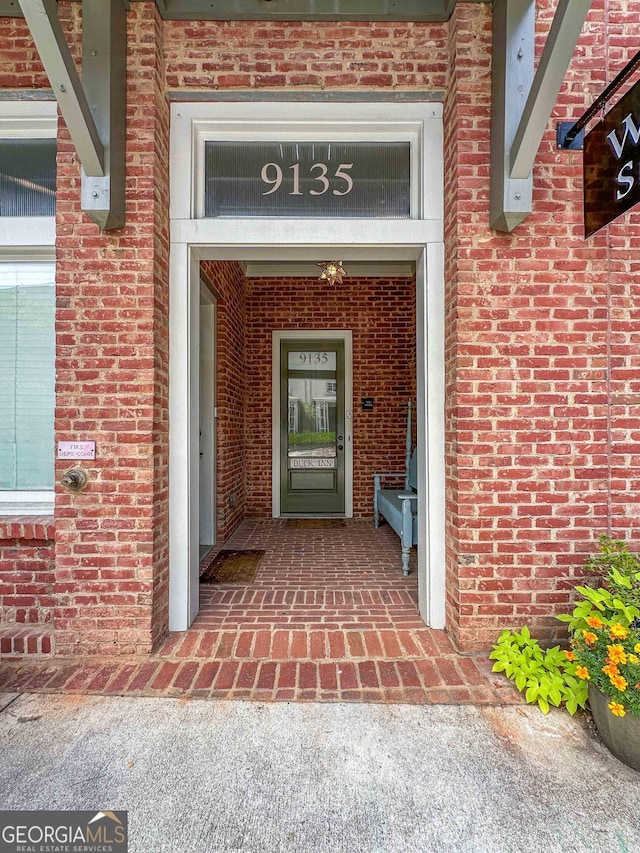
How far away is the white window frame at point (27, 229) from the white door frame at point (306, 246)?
725 mm

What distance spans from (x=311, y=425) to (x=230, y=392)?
129 cm

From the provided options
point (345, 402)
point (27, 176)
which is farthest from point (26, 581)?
point (345, 402)

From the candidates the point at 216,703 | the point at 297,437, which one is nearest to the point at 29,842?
the point at 216,703

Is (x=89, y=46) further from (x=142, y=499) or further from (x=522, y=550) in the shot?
(x=522, y=550)

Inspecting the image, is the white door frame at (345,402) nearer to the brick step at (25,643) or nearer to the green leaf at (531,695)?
the brick step at (25,643)

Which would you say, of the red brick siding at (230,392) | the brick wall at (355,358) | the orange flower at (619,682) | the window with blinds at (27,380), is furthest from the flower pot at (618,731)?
the brick wall at (355,358)

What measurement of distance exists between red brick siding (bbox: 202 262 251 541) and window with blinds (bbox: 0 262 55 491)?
1.49 m

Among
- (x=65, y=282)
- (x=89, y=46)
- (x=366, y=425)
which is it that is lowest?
(x=366, y=425)

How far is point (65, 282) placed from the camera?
2.40m

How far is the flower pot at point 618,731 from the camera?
1.67 meters

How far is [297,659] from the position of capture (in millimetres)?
2307

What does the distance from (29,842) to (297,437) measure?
4544 mm

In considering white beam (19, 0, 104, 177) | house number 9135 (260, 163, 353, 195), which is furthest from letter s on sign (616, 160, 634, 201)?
white beam (19, 0, 104, 177)

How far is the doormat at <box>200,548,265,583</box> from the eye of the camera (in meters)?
3.39
